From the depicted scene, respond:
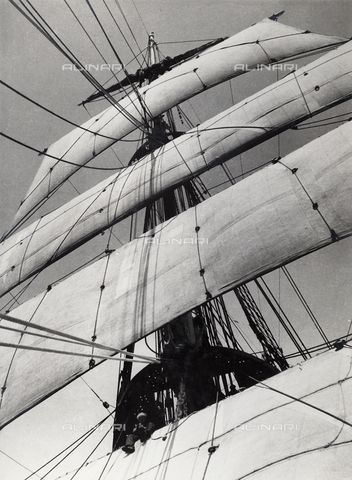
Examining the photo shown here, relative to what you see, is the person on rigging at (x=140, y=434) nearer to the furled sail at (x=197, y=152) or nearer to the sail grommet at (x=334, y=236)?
the sail grommet at (x=334, y=236)

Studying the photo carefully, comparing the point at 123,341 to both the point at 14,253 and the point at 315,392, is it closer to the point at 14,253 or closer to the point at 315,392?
the point at 315,392

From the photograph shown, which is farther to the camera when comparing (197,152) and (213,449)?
(197,152)

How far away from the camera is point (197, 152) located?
709 cm

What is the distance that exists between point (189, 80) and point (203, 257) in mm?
5439

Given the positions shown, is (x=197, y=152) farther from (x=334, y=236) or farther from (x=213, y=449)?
(x=213, y=449)

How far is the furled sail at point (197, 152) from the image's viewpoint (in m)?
7.00

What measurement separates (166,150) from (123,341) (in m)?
4.02

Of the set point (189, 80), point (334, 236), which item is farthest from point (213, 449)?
point (189, 80)

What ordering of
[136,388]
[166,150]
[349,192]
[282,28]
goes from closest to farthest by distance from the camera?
[349,192], [136,388], [166,150], [282,28]

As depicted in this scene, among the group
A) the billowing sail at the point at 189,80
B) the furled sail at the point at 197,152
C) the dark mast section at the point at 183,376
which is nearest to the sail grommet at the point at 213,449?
the dark mast section at the point at 183,376

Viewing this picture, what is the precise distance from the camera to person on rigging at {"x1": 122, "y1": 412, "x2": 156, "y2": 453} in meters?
4.47

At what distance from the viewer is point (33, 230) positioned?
8.07 meters

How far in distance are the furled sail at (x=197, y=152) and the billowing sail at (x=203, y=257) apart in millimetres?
1528

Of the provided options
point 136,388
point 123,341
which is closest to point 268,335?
point 136,388
